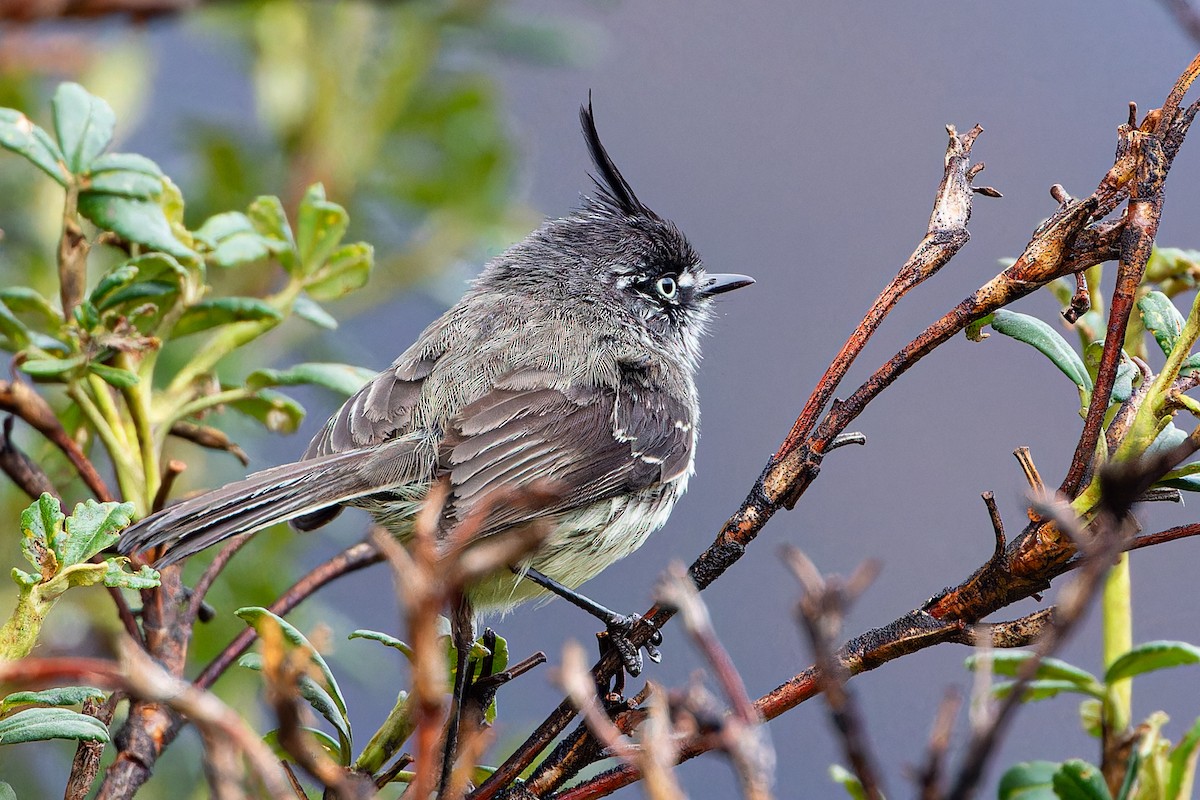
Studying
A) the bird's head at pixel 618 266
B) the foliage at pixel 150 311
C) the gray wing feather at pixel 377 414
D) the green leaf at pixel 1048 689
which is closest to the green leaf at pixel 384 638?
the foliage at pixel 150 311

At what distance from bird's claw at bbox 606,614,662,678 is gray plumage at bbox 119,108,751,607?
0.27 metres

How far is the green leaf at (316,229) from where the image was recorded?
2.14 m

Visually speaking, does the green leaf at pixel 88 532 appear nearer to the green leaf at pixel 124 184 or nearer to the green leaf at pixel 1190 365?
the green leaf at pixel 124 184

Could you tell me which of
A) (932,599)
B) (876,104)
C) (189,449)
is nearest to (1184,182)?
(876,104)

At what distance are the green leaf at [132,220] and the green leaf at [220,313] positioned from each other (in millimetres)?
137

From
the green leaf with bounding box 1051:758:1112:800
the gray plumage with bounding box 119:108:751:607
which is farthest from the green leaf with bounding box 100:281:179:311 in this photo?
the green leaf with bounding box 1051:758:1112:800

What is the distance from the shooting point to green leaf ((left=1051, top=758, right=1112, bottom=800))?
112 centimetres

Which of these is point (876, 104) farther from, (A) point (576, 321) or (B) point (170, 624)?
(B) point (170, 624)

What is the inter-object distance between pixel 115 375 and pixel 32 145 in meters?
0.36

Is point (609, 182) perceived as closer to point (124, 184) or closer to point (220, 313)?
point (220, 313)

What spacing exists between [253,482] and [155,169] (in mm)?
796

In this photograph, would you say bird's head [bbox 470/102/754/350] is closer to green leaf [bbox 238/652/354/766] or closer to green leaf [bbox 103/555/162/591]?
green leaf [bbox 238/652/354/766]

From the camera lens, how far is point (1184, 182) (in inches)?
240

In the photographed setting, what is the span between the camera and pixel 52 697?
1405 mm
